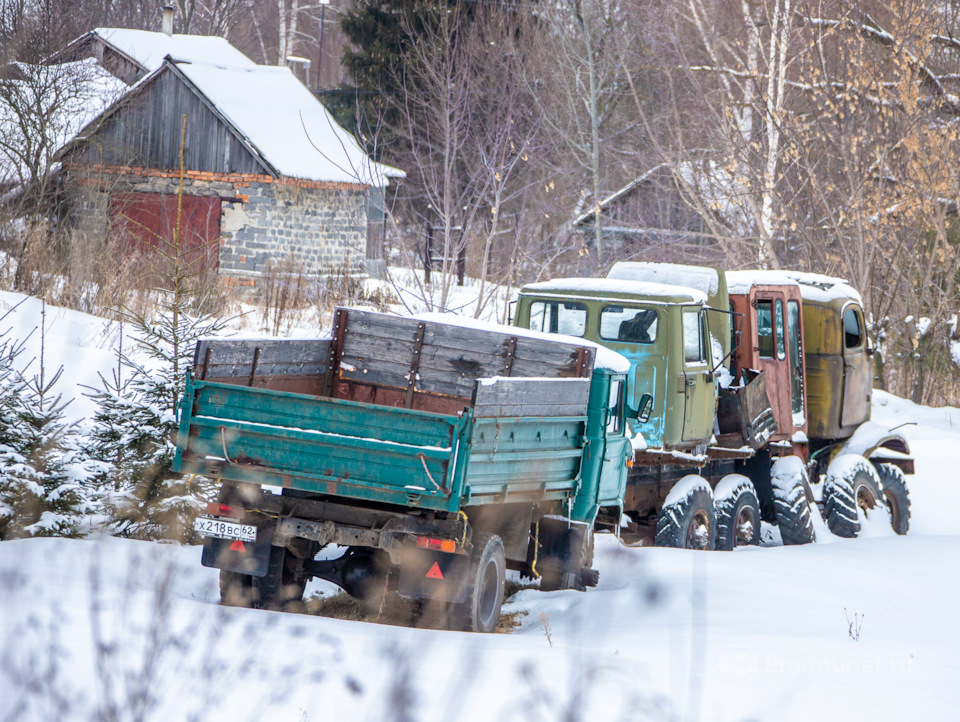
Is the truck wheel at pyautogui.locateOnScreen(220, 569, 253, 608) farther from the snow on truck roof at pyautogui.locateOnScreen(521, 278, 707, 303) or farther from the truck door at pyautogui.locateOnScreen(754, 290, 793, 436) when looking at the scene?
the truck door at pyautogui.locateOnScreen(754, 290, 793, 436)

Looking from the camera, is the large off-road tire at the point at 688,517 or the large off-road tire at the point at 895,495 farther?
the large off-road tire at the point at 895,495

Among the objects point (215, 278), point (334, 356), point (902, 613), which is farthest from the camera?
point (215, 278)

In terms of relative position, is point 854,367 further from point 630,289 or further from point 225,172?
point 225,172

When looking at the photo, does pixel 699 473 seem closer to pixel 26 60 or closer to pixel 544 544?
pixel 544 544

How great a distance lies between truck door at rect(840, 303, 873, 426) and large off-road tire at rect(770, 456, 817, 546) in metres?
1.28

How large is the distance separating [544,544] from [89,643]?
11.3 ft

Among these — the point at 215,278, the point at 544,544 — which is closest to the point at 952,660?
the point at 544,544

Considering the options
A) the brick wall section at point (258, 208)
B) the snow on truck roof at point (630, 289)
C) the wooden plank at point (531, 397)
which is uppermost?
the brick wall section at point (258, 208)

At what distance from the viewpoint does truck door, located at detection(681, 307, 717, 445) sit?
920 centimetres

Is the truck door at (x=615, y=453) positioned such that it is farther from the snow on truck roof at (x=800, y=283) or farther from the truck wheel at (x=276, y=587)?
the snow on truck roof at (x=800, y=283)

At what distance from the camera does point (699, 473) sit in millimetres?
10523

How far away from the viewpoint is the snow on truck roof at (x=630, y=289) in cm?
908

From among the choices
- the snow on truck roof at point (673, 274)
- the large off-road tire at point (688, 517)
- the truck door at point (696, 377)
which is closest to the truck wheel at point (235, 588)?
the large off-road tire at point (688, 517)

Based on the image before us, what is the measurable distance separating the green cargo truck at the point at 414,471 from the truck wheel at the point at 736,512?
2.49 m
